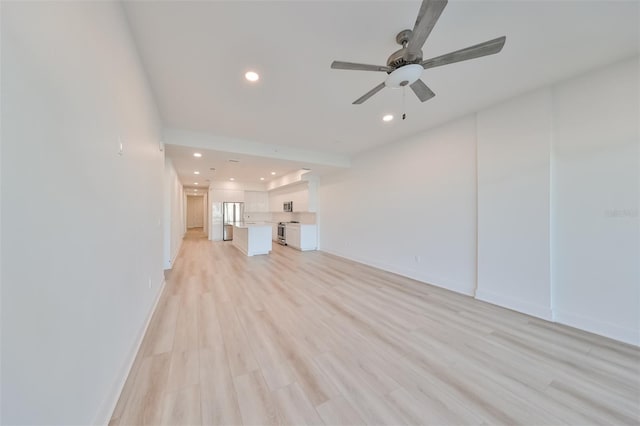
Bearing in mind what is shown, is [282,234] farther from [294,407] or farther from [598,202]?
[598,202]

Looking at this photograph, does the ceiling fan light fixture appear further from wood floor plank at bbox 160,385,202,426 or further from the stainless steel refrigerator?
the stainless steel refrigerator

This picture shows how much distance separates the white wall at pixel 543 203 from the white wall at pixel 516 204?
1 centimetres

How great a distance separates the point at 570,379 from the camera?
1.79 metres

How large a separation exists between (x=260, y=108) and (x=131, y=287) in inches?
107

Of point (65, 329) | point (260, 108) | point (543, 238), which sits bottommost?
point (65, 329)

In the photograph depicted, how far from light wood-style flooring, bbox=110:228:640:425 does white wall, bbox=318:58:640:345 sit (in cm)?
45

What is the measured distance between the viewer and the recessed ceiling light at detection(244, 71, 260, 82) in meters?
2.49

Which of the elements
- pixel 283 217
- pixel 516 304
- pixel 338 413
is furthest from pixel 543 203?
pixel 283 217

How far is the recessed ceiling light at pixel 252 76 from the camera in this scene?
2.49 meters

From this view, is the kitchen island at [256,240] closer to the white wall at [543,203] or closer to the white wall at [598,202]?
the white wall at [543,203]

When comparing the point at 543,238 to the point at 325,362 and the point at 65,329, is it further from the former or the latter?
the point at 65,329

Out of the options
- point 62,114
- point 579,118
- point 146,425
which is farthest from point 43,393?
point 579,118

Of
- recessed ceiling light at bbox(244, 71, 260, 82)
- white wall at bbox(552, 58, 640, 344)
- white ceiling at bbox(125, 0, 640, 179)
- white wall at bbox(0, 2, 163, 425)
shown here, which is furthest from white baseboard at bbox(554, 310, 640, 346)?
recessed ceiling light at bbox(244, 71, 260, 82)

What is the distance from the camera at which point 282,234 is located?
9062mm
